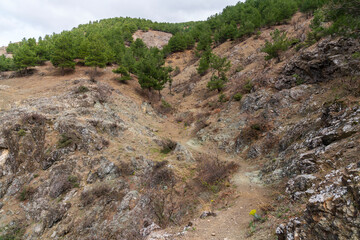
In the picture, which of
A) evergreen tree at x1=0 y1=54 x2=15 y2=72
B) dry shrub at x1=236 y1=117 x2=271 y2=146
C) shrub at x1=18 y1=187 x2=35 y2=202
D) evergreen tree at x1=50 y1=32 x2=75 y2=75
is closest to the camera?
shrub at x1=18 y1=187 x2=35 y2=202

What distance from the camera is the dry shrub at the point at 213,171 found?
51.2 feet

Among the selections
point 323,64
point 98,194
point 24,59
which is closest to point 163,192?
point 98,194

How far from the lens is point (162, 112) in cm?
3716

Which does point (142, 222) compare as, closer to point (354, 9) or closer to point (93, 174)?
point (93, 174)

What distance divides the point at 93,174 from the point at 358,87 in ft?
72.9

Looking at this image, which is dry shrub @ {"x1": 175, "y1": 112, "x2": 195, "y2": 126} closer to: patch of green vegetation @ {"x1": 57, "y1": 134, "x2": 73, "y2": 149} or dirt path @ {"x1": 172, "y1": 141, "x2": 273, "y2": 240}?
patch of green vegetation @ {"x1": 57, "y1": 134, "x2": 73, "y2": 149}

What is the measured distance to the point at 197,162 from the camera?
19.8 metres

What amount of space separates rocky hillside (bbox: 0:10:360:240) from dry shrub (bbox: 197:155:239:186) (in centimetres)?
10

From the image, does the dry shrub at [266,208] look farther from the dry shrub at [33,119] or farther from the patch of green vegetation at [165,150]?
the dry shrub at [33,119]

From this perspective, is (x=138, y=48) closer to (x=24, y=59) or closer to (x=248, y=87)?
(x=24, y=59)

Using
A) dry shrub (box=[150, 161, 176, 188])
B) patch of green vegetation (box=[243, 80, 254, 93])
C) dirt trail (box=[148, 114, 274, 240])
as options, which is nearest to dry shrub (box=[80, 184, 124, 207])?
dry shrub (box=[150, 161, 176, 188])

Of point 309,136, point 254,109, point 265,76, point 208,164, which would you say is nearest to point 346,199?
point 309,136

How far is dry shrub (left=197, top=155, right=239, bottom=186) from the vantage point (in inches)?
614

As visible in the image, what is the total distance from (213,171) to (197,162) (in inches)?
139
